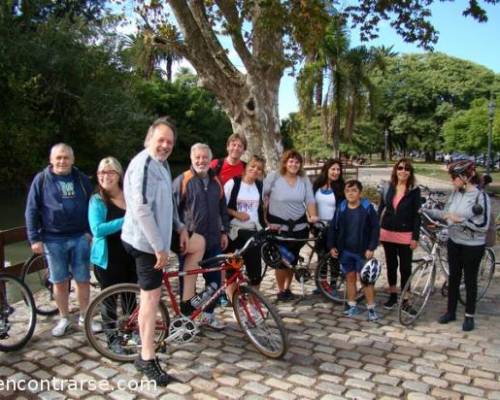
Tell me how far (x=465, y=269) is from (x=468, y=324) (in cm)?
61

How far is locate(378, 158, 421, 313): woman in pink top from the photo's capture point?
563 cm

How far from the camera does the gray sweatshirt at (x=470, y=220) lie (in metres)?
5.18

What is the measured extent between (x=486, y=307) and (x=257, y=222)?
10.4 feet

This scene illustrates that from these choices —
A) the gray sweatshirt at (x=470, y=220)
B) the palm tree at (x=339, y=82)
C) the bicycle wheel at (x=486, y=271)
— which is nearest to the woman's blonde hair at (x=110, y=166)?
the gray sweatshirt at (x=470, y=220)

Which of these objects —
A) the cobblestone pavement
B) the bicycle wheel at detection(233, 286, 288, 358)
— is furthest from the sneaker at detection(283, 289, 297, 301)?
the bicycle wheel at detection(233, 286, 288, 358)

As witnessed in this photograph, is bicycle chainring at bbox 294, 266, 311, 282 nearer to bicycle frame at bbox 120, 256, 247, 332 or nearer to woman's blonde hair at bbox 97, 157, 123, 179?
bicycle frame at bbox 120, 256, 247, 332

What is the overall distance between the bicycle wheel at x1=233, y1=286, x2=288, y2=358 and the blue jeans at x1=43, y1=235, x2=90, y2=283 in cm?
154

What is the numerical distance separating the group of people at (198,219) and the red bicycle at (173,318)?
115 mm

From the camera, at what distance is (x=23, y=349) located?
4645 millimetres

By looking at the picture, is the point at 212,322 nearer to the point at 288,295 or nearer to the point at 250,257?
the point at 250,257

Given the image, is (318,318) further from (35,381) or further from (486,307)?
(35,381)

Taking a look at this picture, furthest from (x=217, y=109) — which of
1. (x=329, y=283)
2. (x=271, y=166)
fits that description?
(x=329, y=283)

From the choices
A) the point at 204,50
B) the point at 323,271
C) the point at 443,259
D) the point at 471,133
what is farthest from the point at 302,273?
the point at 471,133

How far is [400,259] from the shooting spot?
5.84 metres
